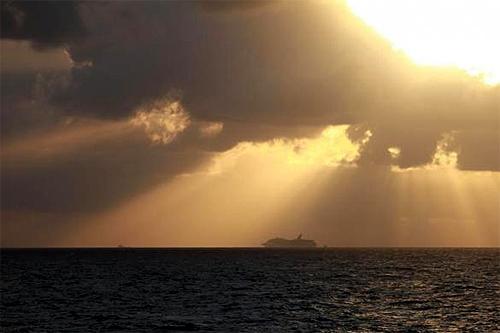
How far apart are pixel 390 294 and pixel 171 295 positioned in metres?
29.6

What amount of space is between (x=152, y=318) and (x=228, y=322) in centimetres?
882

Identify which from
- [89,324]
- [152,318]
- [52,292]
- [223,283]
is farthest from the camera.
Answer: [223,283]

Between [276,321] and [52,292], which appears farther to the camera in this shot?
[52,292]

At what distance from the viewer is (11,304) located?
91750 millimetres

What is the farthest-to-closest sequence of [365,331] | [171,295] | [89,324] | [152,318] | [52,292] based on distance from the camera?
[52,292], [171,295], [152,318], [89,324], [365,331]

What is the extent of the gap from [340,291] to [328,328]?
141 ft

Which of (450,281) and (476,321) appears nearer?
(476,321)

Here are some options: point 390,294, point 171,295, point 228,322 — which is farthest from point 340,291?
point 228,322

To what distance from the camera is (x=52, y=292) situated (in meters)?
113

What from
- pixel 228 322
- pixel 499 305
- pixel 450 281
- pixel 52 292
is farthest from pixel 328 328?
pixel 450 281

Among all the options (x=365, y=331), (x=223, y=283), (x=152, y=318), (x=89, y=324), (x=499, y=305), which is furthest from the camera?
(x=223, y=283)

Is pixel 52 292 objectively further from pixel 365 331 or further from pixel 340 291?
pixel 365 331

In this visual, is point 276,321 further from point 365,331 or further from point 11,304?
point 11,304

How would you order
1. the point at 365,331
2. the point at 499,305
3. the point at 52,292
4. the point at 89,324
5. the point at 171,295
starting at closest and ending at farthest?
the point at 365,331 → the point at 89,324 → the point at 499,305 → the point at 171,295 → the point at 52,292
